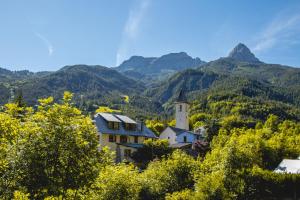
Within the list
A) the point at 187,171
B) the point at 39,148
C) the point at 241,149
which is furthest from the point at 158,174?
the point at 39,148

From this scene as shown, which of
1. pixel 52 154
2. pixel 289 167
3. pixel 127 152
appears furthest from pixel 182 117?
pixel 52 154

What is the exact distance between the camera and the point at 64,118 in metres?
19.0

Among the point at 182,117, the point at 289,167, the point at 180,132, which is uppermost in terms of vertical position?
the point at 182,117

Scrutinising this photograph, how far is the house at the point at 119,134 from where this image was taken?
7256cm

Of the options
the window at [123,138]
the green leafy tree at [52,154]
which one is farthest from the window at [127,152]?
the green leafy tree at [52,154]

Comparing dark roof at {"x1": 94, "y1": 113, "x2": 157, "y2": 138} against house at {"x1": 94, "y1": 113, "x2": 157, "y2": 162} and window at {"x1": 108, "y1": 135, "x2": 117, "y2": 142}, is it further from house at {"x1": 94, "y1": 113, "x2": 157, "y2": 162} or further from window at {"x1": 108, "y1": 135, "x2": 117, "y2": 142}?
window at {"x1": 108, "y1": 135, "x2": 117, "y2": 142}

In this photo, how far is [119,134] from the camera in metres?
74.6

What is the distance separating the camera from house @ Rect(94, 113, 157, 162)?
72.6 meters

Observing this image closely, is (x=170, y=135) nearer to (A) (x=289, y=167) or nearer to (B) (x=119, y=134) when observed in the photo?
(B) (x=119, y=134)

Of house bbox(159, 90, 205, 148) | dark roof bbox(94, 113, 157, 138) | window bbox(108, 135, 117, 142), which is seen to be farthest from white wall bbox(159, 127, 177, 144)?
window bbox(108, 135, 117, 142)

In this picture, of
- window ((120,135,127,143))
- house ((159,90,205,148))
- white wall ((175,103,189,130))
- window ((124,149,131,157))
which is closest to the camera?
window ((124,149,131,157))

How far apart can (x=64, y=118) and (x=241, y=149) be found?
36776 millimetres

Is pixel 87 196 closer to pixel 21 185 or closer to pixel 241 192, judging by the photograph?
pixel 21 185

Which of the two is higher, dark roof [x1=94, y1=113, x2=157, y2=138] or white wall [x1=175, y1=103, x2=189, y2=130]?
white wall [x1=175, y1=103, x2=189, y2=130]
